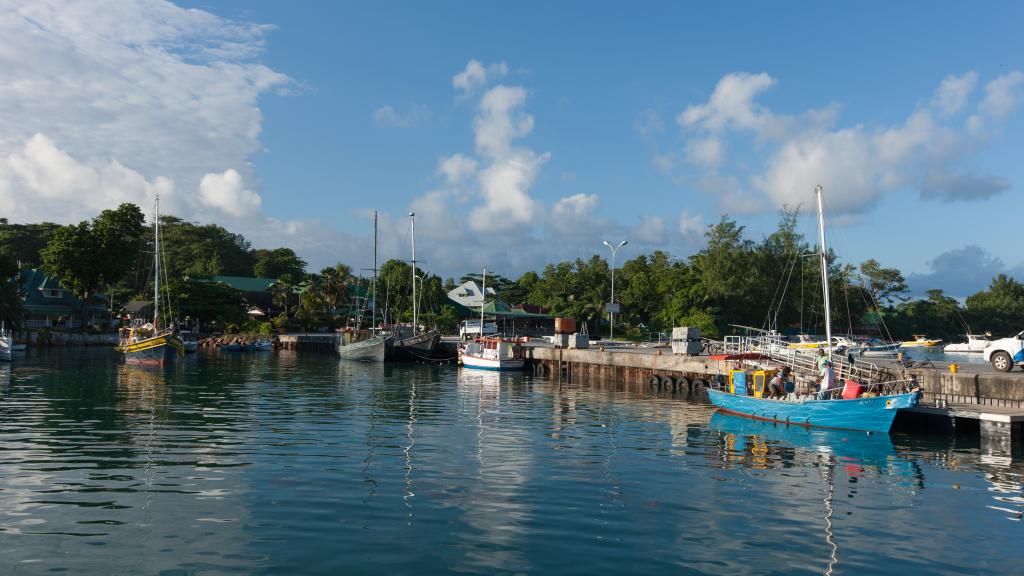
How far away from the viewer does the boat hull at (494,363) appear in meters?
61.2

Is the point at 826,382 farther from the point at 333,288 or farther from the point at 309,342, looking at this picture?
the point at 333,288

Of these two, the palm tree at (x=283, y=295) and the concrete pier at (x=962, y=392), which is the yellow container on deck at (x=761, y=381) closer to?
the concrete pier at (x=962, y=392)

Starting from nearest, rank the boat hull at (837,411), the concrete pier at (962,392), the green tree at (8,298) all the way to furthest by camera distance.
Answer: the concrete pier at (962,392)
the boat hull at (837,411)
the green tree at (8,298)

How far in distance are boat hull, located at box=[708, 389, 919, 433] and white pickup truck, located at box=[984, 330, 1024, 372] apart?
9.56 meters

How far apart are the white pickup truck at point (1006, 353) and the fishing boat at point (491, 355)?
36574mm

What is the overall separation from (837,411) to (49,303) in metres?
105

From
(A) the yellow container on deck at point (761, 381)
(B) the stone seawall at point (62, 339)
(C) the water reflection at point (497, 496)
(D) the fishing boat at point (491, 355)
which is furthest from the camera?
(B) the stone seawall at point (62, 339)

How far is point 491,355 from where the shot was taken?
62.3 meters

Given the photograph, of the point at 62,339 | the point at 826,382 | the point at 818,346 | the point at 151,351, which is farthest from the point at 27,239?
the point at 826,382

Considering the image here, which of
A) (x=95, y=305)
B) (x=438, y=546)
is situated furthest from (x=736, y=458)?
(x=95, y=305)

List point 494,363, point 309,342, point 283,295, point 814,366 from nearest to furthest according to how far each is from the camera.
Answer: point 814,366 < point 494,363 < point 309,342 < point 283,295

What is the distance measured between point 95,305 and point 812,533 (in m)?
112

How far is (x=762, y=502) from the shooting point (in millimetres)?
16578

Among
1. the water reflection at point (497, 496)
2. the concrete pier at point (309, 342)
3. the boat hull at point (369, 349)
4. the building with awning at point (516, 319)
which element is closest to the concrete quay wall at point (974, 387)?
the water reflection at point (497, 496)
